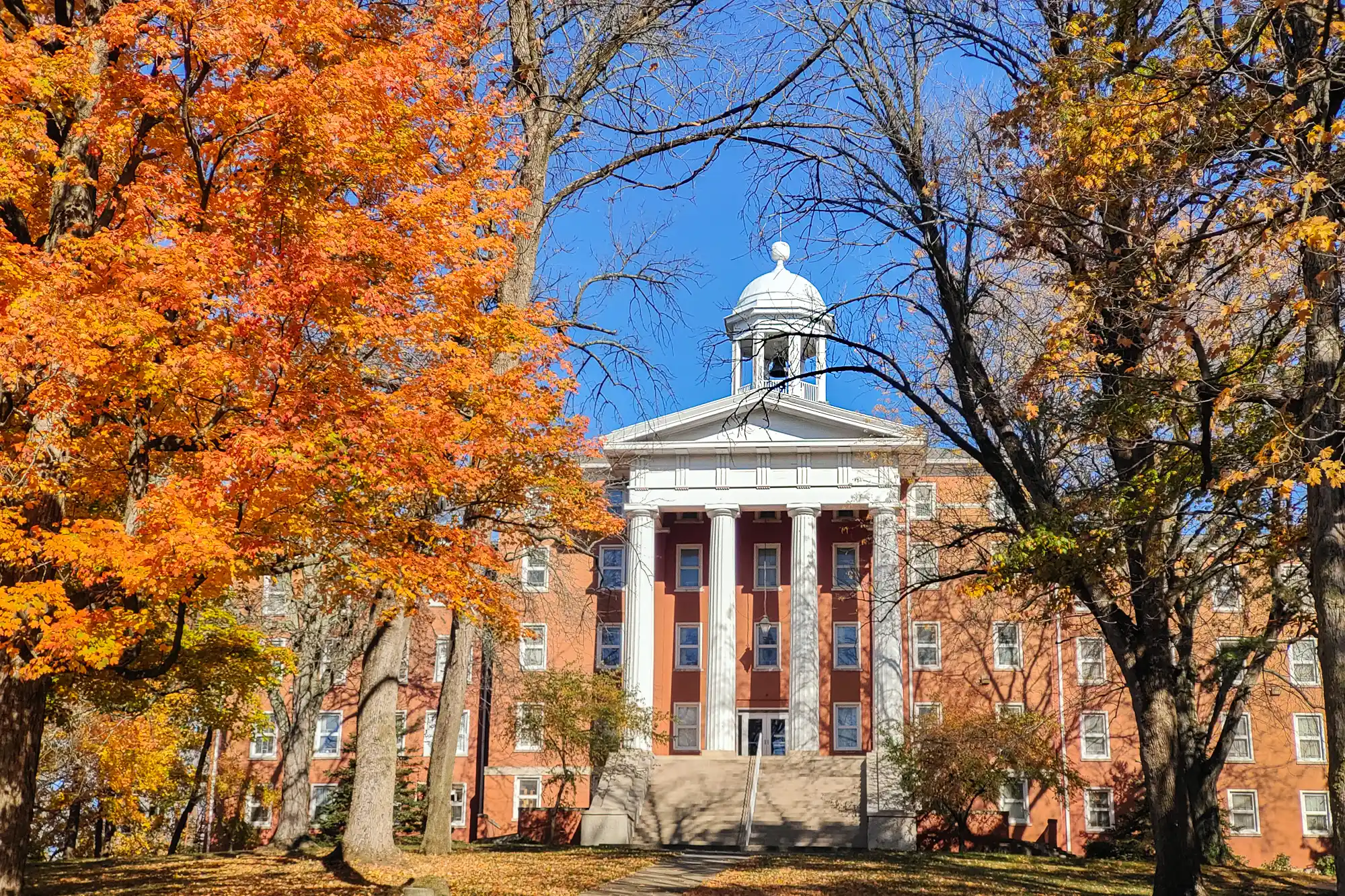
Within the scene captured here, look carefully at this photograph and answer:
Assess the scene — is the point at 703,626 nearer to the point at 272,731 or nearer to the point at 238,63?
the point at 272,731

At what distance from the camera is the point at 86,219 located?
34.6 ft

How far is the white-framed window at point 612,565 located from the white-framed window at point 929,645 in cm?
994

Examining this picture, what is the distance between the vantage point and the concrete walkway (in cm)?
1505

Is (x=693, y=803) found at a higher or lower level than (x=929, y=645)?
lower

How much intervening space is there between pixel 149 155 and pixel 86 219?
866mm

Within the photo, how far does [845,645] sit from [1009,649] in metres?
5.25

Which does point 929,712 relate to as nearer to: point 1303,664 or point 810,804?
point 810,804

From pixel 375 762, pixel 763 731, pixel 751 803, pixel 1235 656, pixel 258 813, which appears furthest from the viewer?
pixel 258 813

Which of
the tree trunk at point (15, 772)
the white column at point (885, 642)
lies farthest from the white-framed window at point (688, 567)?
the tree trunk at point (15, 772)

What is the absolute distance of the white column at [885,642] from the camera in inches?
1323

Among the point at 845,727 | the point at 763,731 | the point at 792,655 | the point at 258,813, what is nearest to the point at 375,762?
the point at 792,655

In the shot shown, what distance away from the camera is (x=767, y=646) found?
3781 cm

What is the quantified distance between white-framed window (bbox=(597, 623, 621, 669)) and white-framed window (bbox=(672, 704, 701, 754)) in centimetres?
263

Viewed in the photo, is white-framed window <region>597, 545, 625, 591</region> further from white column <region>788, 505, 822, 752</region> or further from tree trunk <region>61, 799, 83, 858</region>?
tree trunk <region>61, 799, 83, 858</region>
